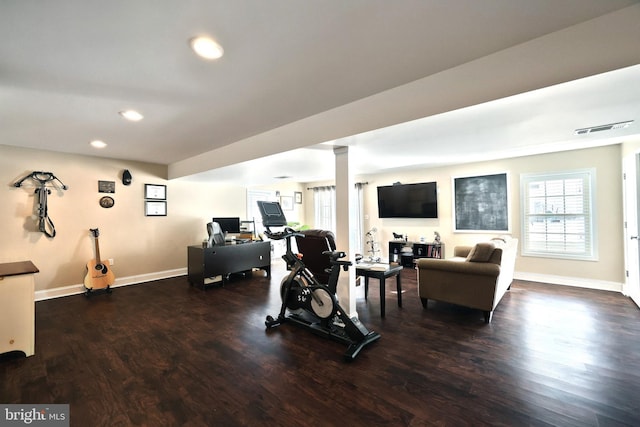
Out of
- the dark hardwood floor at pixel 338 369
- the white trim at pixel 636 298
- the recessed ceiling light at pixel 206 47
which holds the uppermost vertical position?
the recessed ceiling light at pixel 206 47

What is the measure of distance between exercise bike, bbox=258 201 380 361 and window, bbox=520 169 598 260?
405 centimetres

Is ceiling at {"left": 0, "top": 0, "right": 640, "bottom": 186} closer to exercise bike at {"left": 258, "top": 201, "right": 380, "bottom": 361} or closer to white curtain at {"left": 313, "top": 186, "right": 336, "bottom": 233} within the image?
exercise bike at {"left": 258, "top": 201, "right": 380, "bottom": 361}

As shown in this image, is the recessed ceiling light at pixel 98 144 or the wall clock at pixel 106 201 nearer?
the recessed ceiling light at pixel 98 144

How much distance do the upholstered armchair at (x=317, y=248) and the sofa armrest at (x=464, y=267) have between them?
1.29 meters

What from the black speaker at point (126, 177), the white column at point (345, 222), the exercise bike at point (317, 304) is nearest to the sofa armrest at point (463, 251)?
the white column at point (345, 222)

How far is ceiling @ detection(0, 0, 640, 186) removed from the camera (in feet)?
4.59

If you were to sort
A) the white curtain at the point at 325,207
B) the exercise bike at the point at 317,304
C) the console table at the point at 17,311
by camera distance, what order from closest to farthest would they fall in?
1. the console table at the point at 17,311
2. the exercise bike at the point at 317,304
3. the white curtain at the point at 325,207

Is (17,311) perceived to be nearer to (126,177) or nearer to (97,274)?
(97,274)

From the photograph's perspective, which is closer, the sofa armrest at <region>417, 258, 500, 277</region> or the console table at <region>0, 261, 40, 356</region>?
the console table at <region>0, 261, 40, 356</region>

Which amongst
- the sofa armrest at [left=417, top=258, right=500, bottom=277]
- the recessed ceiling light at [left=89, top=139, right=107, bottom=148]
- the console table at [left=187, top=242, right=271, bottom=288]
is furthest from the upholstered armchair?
the recessed ceiling light at [left=89, top=139, right=107, bottom=148]

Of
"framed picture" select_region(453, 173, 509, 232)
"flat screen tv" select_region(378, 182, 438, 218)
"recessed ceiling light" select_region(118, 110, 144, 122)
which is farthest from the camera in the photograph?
"flat screen tv" select_region(378, 182, 438, 218)

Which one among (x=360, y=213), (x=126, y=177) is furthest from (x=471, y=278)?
(x=126, y=177)

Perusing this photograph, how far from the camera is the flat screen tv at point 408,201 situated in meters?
5.90

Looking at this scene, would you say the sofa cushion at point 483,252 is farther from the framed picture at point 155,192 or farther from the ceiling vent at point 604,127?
the framed picture at point 155,192
